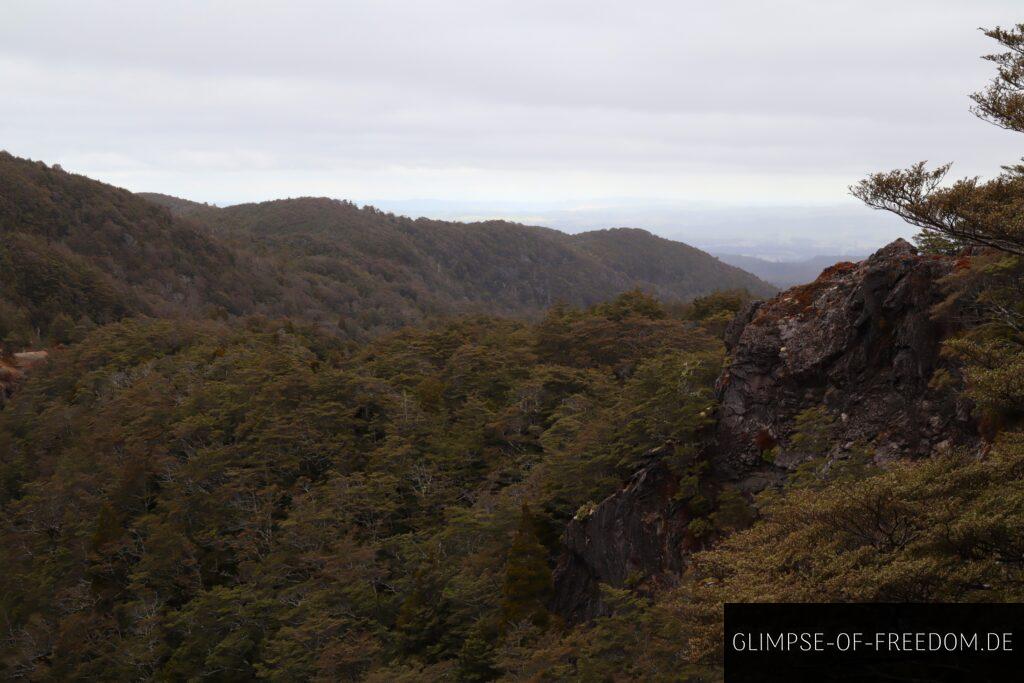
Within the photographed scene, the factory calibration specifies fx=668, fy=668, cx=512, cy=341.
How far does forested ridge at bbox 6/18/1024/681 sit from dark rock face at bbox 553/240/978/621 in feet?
0.16

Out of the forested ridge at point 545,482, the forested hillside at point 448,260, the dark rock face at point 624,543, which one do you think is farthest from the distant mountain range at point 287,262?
the dark rock face at point 624,543

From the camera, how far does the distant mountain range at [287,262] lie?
67.1m

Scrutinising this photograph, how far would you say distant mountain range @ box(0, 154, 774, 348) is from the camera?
67062mm

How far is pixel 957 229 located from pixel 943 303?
2343 millimetres

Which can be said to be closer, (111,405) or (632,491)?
(632,491)

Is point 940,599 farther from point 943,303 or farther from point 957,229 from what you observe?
point 943,303

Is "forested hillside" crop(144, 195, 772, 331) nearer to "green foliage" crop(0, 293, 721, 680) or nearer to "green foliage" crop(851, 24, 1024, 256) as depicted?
"green foliage" crop(0, 293, 721, 680)

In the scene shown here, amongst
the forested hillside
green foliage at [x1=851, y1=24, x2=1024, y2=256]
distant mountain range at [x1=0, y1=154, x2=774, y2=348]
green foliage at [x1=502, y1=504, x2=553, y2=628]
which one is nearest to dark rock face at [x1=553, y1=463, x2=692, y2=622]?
green foliage at [x1=502, y1=504, x2=553, y2=628]

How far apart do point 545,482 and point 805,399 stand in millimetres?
6824

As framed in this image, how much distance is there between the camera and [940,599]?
253 inches

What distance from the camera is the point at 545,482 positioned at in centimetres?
1727

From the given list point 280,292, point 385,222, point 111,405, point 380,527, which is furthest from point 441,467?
point 385,222

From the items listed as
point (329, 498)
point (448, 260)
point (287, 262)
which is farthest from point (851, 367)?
point (448, 260)

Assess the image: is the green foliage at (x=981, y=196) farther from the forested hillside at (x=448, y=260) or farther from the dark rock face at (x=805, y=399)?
the forested hillside at (x=448, y=260)
